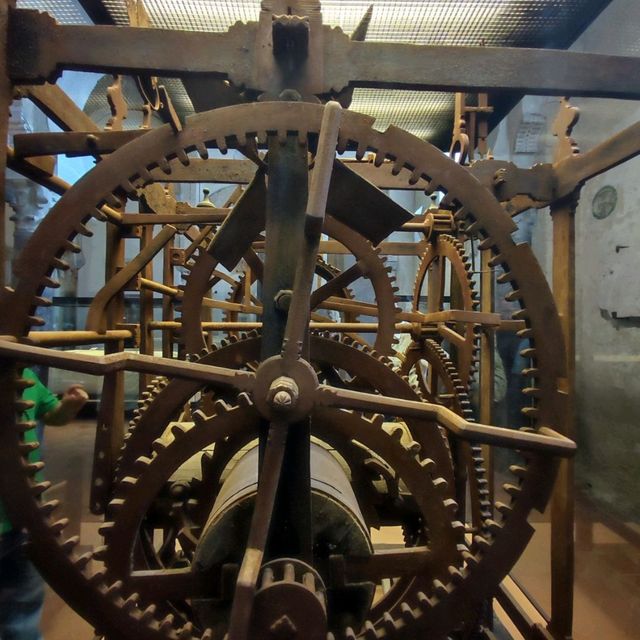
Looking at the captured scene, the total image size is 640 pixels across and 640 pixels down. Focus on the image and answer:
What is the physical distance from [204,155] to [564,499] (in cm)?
130

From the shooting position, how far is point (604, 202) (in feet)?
8.77

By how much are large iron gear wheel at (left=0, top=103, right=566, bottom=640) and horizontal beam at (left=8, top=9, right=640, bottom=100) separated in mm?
145

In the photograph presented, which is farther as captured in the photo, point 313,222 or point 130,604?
point 130,604

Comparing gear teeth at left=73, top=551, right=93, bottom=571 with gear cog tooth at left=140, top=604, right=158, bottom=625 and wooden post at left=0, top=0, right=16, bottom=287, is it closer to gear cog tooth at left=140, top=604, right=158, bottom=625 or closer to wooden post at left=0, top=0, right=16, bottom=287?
gear cog tooth at left=140, top=604, right=158, bottom=625

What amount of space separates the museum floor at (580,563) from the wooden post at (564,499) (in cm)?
61

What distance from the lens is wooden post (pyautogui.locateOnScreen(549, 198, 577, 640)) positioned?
1344mm

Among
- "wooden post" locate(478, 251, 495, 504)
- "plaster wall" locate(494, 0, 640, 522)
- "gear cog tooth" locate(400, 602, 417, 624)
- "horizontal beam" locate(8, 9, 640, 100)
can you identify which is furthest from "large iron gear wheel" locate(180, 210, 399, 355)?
"plaster wall" locate(494, 0, 640, 522)

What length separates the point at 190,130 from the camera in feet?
2.77

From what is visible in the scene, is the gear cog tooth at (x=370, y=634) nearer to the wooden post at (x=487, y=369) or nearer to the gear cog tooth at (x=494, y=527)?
the gear cog tooth at (x=494, y=527)

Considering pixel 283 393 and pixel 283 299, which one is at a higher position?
pixel 283 299

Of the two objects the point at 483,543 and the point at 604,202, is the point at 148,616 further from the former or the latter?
the point at 604,202

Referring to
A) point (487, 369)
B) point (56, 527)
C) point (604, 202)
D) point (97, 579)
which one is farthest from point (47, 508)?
point (604, 202)

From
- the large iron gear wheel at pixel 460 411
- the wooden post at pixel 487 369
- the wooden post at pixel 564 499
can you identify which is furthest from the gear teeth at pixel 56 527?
the wooden post at pixel 487 369

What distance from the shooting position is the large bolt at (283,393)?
73cm
